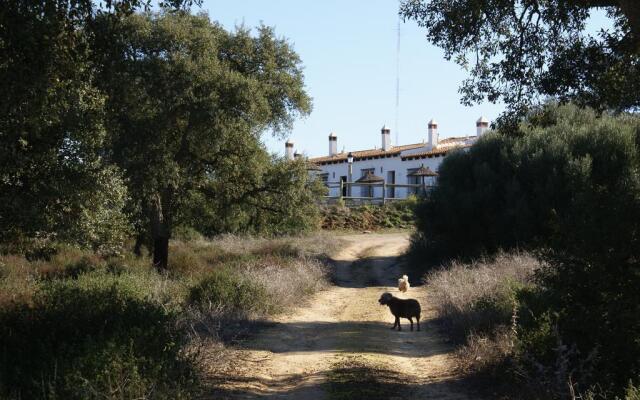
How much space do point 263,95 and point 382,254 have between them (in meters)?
13.8

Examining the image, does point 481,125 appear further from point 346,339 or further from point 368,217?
point 346,339

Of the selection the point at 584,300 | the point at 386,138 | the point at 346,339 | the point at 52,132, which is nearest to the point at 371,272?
the point at 346,339

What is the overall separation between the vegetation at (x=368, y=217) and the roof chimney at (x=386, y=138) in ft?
36.4

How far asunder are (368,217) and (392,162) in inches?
505

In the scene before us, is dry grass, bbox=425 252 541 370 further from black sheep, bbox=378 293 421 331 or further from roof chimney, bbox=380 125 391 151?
roof chimney, bbox=380 125 391 151

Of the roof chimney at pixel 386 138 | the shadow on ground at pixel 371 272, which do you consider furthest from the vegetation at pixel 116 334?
the roof chimney at pixel 386 138

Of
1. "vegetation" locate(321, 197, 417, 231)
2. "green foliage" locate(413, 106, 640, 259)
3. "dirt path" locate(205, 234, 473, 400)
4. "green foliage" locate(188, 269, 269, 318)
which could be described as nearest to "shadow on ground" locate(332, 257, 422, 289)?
"green foliage" locate(413, 106, 640, 259)

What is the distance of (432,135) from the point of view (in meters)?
52.8

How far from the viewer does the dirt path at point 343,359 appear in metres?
8.87

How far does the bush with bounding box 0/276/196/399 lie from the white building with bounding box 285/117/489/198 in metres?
43.1

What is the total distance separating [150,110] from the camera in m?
19.6

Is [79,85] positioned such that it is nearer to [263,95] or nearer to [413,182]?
[263,95]

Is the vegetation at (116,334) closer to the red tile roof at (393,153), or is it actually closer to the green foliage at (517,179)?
the green foliage at (517,179)

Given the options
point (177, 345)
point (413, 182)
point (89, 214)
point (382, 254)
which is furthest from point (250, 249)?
point (413, 182)
